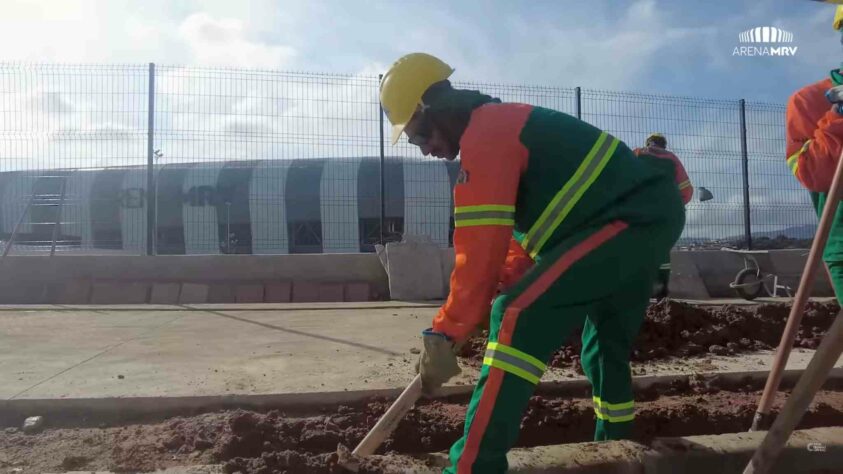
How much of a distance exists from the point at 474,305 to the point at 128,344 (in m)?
3.66

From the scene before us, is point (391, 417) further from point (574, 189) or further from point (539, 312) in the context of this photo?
point (574, 189)

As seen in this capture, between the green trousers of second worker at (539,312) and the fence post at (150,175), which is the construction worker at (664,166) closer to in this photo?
the green trousers of second worker at (539,312)

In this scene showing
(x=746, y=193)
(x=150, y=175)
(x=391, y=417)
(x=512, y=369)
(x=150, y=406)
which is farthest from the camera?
(x=746, y=193)

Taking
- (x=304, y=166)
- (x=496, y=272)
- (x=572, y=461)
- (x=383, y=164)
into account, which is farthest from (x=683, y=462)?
(x=304, y=166)

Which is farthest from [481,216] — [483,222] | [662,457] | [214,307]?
[214,307]

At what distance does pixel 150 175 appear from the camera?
8.48 m

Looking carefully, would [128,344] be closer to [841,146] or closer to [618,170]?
[618,170]

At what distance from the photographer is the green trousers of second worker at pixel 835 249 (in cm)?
236

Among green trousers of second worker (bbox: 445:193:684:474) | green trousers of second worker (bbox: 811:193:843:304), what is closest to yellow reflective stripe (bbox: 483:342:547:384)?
green trousers of second worker (bbox: 445:193:684:474)

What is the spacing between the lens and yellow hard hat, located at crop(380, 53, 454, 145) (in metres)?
2.12

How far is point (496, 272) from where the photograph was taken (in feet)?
6.11

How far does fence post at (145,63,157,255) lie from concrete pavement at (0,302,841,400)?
7.15 feet

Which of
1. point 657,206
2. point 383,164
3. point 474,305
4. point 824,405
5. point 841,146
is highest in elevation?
point 383,164

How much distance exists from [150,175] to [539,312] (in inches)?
308
